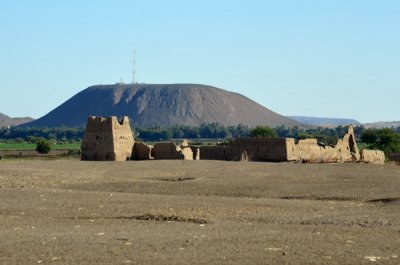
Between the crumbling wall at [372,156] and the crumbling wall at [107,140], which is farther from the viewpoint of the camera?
the crumbling wall at [372,156]

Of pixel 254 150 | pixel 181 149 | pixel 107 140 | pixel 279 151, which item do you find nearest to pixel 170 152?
pixel 181 149

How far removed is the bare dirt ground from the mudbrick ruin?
32.9 ft

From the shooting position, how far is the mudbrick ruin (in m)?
45.2

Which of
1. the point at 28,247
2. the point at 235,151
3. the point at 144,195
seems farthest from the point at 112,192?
the point at 235,151

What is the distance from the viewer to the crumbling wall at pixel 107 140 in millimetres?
45156

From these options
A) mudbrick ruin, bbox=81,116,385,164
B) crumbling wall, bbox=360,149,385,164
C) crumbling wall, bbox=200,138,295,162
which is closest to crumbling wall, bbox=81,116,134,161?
mudbrick ruin, bbox=81,116,385,164

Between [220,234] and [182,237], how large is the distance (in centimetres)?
87

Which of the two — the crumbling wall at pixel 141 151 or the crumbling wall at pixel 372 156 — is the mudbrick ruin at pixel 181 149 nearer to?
the crumbling wall at pixel 141 151

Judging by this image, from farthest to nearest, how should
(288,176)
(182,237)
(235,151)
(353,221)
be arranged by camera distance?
(235,151) < (288,176) < (353,221) < (182,237)

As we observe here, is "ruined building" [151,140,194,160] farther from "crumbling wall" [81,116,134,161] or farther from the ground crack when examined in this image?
the ground crack

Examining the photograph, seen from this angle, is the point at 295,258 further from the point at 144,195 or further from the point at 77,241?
the point at 144,195

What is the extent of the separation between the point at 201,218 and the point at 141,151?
95.2 feet

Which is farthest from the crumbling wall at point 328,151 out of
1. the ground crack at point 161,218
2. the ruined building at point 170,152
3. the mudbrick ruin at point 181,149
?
the ground crack at point 161,218

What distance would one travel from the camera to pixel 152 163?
41375 mm
